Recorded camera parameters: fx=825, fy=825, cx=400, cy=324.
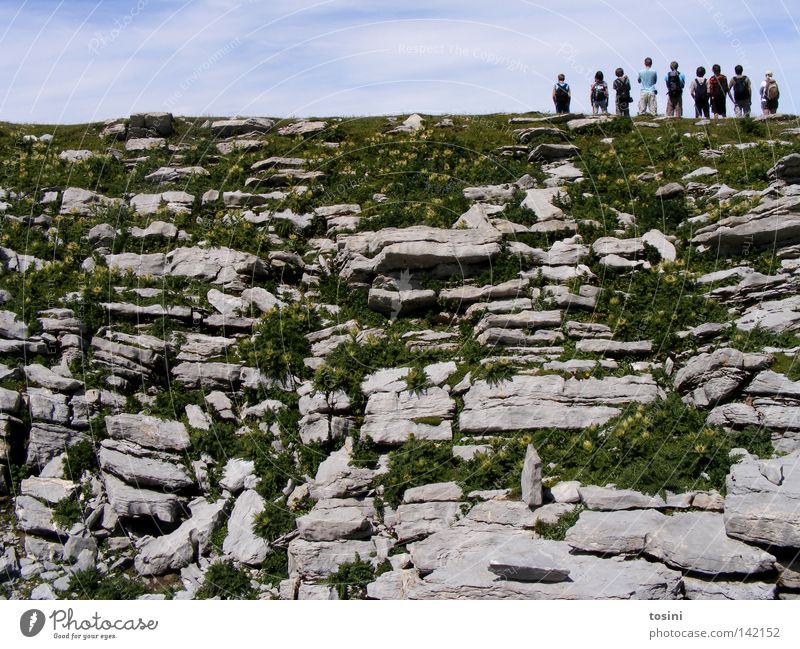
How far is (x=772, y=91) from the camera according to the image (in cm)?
3017

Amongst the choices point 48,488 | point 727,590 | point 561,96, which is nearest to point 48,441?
point 48,488

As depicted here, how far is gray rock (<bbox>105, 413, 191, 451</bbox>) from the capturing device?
1775 cm

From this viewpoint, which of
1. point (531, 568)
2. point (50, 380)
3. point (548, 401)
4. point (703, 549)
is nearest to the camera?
point (531, 568)

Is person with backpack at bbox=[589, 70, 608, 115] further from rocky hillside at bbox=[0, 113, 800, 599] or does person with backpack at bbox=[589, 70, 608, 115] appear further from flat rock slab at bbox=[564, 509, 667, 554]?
flat rock slab at bbox=[564, 509, 667, 554]

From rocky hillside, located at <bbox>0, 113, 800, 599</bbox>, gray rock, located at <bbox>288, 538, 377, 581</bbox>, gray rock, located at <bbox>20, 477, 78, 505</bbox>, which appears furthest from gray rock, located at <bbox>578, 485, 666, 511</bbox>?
gray rock, located at <bbox>20, 477, 78, 505</bbox>

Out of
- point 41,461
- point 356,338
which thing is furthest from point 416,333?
point 41,461

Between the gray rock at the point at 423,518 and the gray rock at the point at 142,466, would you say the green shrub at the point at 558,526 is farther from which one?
the gray rock at the point at 142,466

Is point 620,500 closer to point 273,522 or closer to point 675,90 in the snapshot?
point 273,522

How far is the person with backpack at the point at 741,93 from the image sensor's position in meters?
29.9

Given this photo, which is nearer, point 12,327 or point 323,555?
point 323,555

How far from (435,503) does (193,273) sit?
11.0 m

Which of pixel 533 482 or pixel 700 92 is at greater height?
pixel 700 92

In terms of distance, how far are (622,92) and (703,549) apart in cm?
2254

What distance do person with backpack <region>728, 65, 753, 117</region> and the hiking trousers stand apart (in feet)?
9.57
